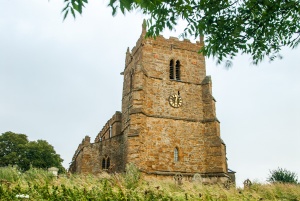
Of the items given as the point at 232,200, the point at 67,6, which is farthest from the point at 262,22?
the point at 232,200

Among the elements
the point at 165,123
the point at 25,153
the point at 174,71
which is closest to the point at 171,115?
the point at 165,123

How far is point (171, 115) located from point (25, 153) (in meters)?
20.8

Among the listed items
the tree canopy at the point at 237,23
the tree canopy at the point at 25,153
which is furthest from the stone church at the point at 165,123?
the tree canopy at the point at 237,23

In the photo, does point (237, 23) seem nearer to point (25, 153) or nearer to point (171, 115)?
point (171, 115)

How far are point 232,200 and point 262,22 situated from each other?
17.8ft

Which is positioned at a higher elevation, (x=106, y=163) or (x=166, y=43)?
(x=166, y=43)

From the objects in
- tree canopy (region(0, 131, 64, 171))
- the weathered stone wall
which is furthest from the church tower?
tree canopy (region(0, 131, 64, 171))

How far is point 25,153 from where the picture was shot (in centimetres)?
4134

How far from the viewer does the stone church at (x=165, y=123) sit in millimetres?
26875

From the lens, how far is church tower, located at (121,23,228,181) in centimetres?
2683

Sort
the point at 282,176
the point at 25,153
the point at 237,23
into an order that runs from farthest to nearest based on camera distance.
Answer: the point at 25,153
the point at 282,176
the point at 237,23

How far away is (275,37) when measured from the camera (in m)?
8.05

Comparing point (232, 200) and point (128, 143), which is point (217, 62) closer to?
point (232, 200)

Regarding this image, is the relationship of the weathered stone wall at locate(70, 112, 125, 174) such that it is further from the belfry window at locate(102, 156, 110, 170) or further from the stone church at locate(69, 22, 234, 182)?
the belfry window at locate(102, 156, 110, 170)
